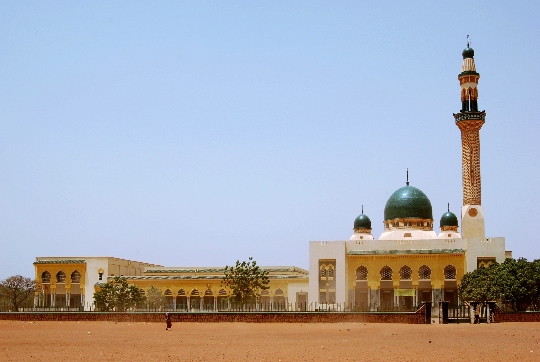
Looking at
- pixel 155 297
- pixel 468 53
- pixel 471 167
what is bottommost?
pixel 155 297

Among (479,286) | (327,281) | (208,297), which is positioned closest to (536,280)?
(479,286)

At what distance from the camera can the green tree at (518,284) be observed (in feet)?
140

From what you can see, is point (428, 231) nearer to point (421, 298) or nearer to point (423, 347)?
point (421, 298)

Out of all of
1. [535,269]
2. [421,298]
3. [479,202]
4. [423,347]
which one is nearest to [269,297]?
[421,298]

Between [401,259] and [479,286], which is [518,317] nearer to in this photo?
[479,286]

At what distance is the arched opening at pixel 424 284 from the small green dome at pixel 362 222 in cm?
777

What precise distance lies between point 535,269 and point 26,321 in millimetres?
28861

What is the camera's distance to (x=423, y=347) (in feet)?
74.9

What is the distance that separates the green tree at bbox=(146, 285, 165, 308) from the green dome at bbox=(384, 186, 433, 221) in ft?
64.7

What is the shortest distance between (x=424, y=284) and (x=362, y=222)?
8.85 m

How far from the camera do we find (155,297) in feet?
197

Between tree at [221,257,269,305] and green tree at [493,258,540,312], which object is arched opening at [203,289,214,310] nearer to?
tree at [221,257,269,305]

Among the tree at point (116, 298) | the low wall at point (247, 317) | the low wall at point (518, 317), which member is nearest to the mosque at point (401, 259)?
the tree at point (116, 298)

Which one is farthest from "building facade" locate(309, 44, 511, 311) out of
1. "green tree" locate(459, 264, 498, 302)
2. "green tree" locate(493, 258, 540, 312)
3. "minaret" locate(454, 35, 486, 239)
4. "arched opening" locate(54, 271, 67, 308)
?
"arched opening" locate(54, 271, 67, 308)
